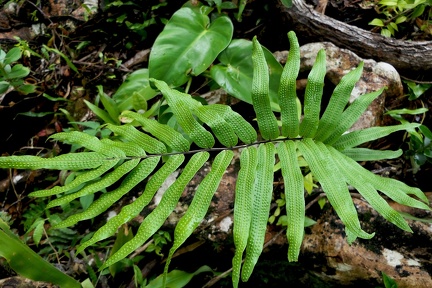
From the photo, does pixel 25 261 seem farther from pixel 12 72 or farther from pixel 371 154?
pixel 12 72

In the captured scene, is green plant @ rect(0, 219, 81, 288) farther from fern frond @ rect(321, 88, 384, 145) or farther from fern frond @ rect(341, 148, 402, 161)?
fern frond @ rect(341, 148, 402, 161)

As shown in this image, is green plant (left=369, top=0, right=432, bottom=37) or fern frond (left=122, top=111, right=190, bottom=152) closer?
fern frond (left=122, top=111, right=190, bottom=152)

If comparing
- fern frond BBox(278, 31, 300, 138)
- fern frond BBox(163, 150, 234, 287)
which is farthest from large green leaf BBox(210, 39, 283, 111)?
fern frond BBox(163, 150, 234, 287)

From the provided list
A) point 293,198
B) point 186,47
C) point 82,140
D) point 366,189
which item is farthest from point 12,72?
point 366,189

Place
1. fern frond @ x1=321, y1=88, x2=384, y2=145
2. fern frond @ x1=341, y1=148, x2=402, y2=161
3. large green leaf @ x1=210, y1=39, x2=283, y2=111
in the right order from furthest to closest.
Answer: large green leaf @ x1=210, y1=39, x2=283, y2=111, fern frond @ x1=341, y1=148, x2=402, y2=161, fern frond @ x1=321, y1=88, x2=384, y2=145

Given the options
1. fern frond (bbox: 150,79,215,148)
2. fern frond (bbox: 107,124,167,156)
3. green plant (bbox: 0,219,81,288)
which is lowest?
green plant (bbox: 0,219,81,288)

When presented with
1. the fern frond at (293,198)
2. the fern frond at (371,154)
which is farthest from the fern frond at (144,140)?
the fern frond at (371,154)

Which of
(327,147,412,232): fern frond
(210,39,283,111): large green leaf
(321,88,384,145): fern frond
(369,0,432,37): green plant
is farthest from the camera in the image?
(369,0,432,37): green plant

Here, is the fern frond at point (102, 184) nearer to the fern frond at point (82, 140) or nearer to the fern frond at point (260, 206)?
the fern frond at point (82, 140)

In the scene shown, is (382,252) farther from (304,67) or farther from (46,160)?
(46,160)
